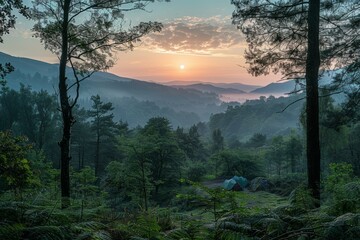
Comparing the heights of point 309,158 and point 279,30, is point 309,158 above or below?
below

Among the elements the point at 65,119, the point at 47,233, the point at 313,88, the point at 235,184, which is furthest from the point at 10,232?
the point at 235,184

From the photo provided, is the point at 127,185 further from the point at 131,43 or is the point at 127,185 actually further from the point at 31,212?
the point at 31,212

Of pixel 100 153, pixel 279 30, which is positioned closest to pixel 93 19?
pixel 279 30

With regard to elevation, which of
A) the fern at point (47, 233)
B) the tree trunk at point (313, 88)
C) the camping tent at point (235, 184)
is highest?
the tree trunk at point (313, 88)

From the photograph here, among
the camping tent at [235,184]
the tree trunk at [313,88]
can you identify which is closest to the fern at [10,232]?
the tree trunk at [313,88]

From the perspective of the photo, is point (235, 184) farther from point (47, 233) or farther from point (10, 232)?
point (10, 232)

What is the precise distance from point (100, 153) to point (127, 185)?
2414 cm

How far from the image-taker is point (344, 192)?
188 inches

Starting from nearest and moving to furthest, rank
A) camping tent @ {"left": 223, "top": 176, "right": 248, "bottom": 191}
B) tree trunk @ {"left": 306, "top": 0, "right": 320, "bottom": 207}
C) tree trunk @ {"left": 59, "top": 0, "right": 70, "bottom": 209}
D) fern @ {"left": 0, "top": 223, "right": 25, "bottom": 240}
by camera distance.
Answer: fern @ {"left": 0, "top": 223, "right": 25, "bottom": 240}, tree trunk @ {"left": 306, "top": 0, "right": 320, "bottom": 207}, tree trunk @ {"left": 59, "top": 0, "right": 70, "bottom": 209}, camping tent @ {"left": 223, "top": 176, "right": 248, "bottom": 191}

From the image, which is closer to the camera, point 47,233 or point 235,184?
point 47,233

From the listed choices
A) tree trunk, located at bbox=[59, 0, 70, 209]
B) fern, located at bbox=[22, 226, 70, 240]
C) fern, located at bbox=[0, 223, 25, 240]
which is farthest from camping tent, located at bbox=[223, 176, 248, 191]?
fern, located at bbox=[0, 223, 25, 240]

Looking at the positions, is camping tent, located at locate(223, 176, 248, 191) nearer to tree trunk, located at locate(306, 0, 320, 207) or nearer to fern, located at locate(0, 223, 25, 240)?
tree trunk, located at locate(306, 0, 320, 207)

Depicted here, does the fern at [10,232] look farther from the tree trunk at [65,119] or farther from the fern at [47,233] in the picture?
the tree trunk at [65,119]

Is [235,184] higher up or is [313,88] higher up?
[313,88]
